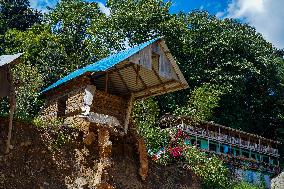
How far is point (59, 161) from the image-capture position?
621 inches

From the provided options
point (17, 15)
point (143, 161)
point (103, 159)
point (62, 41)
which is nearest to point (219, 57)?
point (62, 41)

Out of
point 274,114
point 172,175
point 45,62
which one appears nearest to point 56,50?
point 45,62

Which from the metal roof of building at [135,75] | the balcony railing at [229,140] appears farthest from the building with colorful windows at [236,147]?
the metal roof of building at [135,75]

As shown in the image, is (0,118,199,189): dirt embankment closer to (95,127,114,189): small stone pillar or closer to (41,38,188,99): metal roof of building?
(95,127,114,189): small stone pillar

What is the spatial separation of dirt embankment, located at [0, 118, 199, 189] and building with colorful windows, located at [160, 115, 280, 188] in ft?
39.2

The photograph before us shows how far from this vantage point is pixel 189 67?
124ft

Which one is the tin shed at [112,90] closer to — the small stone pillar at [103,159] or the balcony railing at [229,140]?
the small stone pillar at [103,159]

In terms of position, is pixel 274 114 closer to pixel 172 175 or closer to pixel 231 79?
pixel 231 79

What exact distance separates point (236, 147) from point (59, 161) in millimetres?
21303

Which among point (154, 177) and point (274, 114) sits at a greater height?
point (274, 114)

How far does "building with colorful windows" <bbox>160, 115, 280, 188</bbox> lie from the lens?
3118cm

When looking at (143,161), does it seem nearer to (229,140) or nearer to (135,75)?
(135,75)

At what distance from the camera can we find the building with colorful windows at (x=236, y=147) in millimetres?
31181

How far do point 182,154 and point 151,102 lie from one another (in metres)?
6.88
